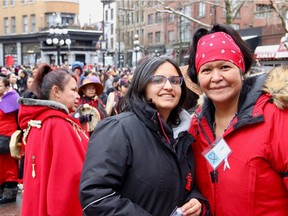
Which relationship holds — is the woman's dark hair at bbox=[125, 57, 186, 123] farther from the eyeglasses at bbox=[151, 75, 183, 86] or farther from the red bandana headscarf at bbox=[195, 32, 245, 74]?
the red bandana headscarf at bbox=[195, 32, 245, 74]

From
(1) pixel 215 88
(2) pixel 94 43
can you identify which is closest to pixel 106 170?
(1) pixel 215 88

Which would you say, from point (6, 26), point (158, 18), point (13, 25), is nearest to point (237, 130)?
point (13, 25)

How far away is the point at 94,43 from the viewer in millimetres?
38375

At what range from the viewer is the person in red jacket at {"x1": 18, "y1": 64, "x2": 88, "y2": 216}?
10.2 ft

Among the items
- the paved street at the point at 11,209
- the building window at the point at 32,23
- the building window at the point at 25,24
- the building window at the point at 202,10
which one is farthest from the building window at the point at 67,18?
the paved street at the point at 11,209

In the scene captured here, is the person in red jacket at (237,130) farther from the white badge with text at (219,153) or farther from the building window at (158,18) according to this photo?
the building window at (158,18)

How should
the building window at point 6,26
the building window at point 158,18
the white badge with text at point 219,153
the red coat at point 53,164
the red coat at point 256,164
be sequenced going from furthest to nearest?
the building window at point 158,18
the building window at point 6,26
the red coat at point 53,164
the white badge with text at point 219,153
the red coat at point 256,164

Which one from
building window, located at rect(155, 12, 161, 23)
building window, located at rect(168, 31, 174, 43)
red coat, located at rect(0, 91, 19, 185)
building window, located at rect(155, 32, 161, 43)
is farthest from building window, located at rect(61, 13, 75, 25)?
red coat, located at rect(0, 91, 19, 185)

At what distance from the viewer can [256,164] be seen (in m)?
2.01

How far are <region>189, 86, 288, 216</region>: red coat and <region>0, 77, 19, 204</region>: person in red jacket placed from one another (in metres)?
4.74

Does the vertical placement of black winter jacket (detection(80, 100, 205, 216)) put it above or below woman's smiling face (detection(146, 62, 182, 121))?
below

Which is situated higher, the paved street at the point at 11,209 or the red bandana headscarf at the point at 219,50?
the red bandana headscarf at the point at 219,50

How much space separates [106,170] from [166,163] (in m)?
0.34

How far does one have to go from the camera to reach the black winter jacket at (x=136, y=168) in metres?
1.98
